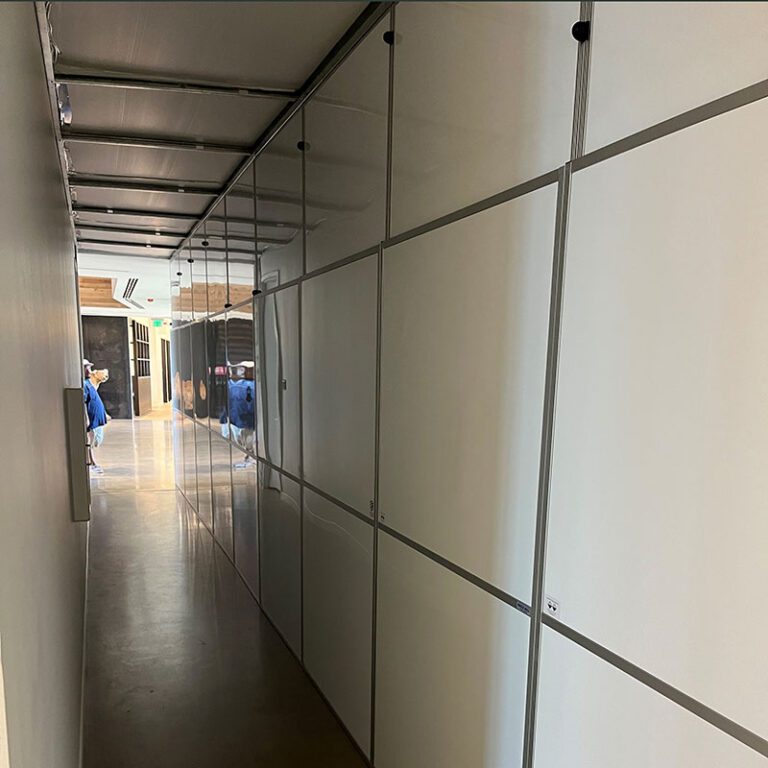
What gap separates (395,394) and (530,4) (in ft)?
5.82

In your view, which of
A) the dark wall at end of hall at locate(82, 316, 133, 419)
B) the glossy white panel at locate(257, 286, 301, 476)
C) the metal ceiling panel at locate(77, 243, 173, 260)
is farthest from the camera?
the dark wall at end of hall at locate(82, 316, 133, 419)

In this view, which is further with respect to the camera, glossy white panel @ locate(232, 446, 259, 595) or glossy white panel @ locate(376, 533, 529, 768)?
glossy white panel @ locate(232, 446, 259, 595)

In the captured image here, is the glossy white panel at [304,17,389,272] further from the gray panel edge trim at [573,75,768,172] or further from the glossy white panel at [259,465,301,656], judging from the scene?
the glossy white panel at [259,465,301,656]

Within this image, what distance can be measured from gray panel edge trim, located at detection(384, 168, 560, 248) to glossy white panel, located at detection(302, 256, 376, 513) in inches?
14.3

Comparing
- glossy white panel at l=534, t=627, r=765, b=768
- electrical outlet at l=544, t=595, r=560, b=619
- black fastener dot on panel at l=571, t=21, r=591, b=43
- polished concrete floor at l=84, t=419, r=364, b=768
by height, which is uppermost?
black fastener dot on panel at l=571, t=21, r=591, b=43

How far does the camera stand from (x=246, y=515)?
460cm

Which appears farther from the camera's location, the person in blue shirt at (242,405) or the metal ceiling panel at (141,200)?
the metal ceiling panel at (141,200)

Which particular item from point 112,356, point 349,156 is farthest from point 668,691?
point 112,356

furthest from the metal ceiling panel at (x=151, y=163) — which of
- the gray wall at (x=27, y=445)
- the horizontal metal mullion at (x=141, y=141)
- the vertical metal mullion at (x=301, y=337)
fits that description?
the gray wall at (x=27, y=445)

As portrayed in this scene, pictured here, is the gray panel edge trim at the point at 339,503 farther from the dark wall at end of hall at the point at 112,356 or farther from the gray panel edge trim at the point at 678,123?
the dark wall at end of hall at the point at 112,356

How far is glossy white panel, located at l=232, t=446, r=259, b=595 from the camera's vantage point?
171 inches

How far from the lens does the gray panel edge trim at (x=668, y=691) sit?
100cm

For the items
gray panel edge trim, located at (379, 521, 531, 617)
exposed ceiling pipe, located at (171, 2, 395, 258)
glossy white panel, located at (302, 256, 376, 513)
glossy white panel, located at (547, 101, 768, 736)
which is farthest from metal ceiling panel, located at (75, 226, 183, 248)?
glossy white panel, located at (547, 101, 768, 736)

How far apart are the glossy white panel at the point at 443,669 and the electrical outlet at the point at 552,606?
0.34ft
